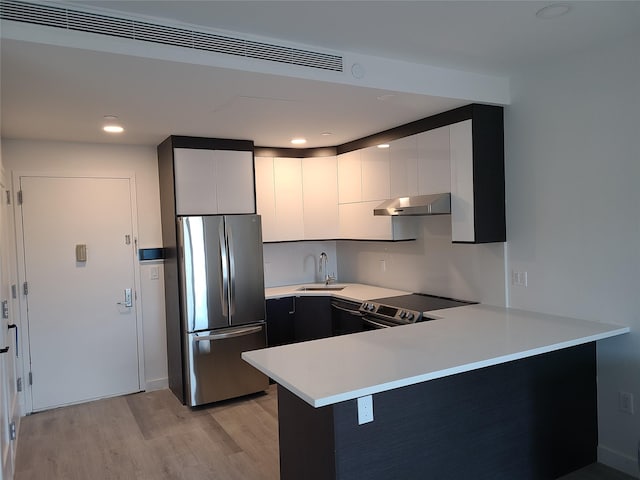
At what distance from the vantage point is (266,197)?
490cm

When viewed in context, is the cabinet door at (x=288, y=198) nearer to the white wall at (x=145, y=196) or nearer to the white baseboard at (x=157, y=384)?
the white wall at (x=145, y=196)

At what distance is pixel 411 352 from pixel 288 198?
282 cm

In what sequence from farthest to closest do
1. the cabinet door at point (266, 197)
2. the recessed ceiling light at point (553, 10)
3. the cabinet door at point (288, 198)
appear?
the cabinet door at point (288, 198)
the cabinet door at point (266, 197)
the recessed ceiling light at point (553, 10)

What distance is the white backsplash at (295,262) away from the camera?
17.3 ft

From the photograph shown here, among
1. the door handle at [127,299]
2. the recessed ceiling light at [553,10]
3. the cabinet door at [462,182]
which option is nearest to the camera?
the recessed ceiling light at [553,10]

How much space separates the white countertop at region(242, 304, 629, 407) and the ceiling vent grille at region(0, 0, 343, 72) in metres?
1.60

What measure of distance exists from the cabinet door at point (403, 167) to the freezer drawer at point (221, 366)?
5.85 feet

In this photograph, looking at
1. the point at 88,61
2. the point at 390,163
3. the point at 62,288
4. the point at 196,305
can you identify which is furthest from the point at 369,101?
the point at 62,288

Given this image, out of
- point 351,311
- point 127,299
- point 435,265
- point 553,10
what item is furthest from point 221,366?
point 553,10

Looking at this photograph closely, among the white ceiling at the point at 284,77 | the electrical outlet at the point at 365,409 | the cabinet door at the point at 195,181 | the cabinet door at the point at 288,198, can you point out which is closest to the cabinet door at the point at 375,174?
the white ceiling at the point at 284,77

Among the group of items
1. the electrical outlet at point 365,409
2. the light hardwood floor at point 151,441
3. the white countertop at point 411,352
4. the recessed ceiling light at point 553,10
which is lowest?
the light hardwood floor at point 151,441

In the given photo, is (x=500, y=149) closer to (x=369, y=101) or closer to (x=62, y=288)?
(x=369, y=101)

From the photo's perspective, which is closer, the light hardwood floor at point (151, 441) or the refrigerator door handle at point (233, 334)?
the light hardwood floor at point (151, 441)

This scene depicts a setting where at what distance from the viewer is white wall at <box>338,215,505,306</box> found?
12.2ft
